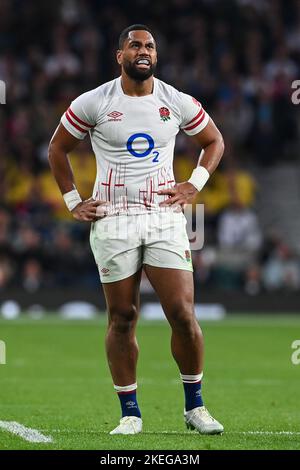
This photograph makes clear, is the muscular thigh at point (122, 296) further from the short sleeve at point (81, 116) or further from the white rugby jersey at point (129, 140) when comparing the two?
the short sleeve at point (81, 116)

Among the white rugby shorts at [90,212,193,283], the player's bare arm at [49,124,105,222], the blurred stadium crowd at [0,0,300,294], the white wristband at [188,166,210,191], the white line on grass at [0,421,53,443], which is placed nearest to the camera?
the white line on grass at [0,421,53,443]

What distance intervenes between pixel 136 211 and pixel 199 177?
517 millimetres

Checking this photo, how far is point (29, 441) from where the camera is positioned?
708cm

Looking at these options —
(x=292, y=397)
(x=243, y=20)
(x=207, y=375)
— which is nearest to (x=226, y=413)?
(x=292, y=397)

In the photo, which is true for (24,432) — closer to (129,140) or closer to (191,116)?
(129,140)

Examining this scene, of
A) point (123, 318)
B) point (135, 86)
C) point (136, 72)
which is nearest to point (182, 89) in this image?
point (135, 86)

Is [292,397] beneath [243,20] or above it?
beneath

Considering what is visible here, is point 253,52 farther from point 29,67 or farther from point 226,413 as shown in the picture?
point 226,413

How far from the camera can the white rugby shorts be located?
7.66m

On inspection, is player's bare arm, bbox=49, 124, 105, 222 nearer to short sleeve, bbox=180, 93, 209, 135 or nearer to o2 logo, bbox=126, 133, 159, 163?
o2 logo, bbox=126, 133, 159, 163

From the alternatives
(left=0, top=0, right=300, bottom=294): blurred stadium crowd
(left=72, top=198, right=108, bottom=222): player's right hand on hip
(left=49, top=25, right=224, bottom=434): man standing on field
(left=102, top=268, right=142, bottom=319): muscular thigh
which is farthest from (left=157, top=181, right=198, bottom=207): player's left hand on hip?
(left=0, top=0, right=300, bottom=294): blurred stadium crowd

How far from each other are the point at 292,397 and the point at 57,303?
33.1 feet

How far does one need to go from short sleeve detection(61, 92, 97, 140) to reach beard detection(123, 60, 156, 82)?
0.94 ft

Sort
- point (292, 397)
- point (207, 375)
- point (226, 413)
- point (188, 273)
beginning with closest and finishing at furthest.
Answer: point (188, 273)
point (226, 413)
point (292, 397)
point (207, 375)
